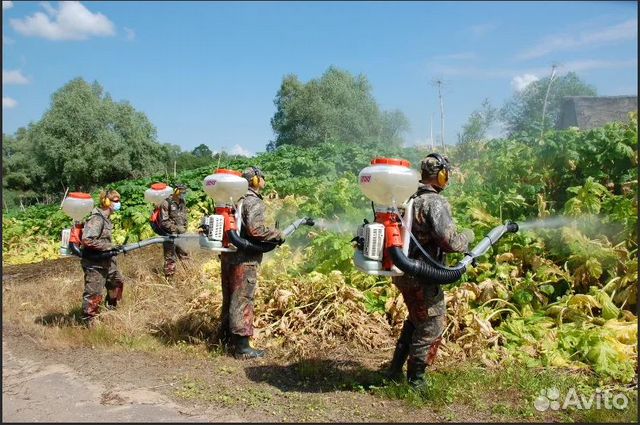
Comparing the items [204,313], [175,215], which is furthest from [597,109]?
[204,313]

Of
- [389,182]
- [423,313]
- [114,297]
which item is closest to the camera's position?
[389,182]

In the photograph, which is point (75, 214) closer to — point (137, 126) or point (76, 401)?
point (76, 401)

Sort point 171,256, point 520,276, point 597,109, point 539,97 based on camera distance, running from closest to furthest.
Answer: point 520,276, point 171,256, point 597,109, point 539,97

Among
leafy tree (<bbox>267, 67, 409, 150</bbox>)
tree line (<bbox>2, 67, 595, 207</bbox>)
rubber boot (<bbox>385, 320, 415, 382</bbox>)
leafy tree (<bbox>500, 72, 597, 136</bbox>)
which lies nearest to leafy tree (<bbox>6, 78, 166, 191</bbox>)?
tree line (<bbox>2, 67, 595, 207</bbox>)

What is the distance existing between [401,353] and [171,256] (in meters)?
5.88

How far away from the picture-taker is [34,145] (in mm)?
42312

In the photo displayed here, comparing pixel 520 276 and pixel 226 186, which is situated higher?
pixel 226 186

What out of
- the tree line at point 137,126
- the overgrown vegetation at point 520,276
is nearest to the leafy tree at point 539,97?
the tree line at point 137,126

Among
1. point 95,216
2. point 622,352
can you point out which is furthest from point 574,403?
point 95,216

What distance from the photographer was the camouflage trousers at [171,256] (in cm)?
984

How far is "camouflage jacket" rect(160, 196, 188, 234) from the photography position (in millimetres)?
10516

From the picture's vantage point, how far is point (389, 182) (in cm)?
449

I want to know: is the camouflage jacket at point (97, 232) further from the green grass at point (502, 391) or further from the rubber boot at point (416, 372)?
the rubber boot at point (416, 372)

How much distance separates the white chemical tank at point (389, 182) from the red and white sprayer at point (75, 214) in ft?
14.9
